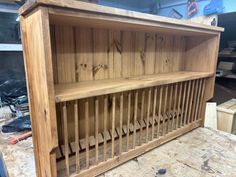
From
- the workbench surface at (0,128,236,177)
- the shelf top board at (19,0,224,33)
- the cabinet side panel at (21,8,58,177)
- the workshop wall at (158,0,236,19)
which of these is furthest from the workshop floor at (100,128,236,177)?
the workshop wall at (158,0,236,19)

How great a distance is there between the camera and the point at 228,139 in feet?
4.99

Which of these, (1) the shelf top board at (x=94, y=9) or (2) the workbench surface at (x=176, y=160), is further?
(2) the workbench surface at (x=176, y=160)

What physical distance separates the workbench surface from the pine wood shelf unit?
0.26ft

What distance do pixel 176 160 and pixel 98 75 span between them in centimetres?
80

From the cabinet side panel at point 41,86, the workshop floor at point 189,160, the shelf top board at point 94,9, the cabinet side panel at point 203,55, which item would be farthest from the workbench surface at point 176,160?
the shelf top board at point 94,9

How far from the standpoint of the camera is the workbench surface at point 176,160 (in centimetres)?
108

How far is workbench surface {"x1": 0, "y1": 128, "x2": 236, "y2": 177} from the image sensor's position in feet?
3.56

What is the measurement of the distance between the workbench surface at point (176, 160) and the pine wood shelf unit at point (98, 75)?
8 centimetres

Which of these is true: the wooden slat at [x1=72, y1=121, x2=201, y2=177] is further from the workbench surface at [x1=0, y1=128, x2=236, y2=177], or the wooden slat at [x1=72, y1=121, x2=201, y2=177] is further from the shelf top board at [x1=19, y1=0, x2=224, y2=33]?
the shelf top board at [x1=19, y1=0, x2=224, y2=33]

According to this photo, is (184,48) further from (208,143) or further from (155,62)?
(208,143)

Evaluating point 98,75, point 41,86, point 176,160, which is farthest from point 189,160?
point 41,86

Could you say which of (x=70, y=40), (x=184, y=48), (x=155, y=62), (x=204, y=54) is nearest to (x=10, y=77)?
(x=70, y=40)

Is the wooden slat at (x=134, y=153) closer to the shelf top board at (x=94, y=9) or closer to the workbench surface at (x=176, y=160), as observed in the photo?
the workbench surface at (x=176, y=160)

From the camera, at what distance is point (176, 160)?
4.00 feet
